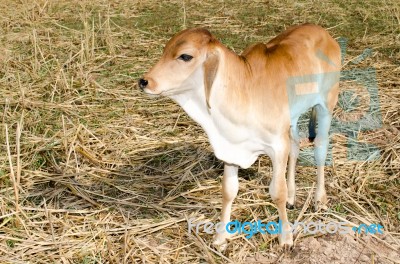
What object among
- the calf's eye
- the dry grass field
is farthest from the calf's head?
the dry grass field

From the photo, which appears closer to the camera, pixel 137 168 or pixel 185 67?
pixel 185 67

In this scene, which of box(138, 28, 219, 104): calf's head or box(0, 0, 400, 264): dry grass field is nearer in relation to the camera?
box(138, 28, 219, 104): calf's head

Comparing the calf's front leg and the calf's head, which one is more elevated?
the calf's head

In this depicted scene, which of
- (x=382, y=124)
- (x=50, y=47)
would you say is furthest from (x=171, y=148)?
(x=50, y=47)

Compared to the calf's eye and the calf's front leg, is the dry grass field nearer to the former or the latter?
the calf's front leg

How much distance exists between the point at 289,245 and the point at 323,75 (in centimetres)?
106

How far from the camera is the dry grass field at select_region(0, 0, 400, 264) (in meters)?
3.31

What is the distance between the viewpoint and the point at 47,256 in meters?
3.21

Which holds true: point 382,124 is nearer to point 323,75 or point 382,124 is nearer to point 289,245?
point 323,75

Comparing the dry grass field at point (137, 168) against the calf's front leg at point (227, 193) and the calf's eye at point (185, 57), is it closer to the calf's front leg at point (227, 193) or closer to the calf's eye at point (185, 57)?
the calf's front leg at point (227, 193)

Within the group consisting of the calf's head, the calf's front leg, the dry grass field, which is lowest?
the dry grass field

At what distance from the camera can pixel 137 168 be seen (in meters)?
4.15

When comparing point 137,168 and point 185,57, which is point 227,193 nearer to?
point 185,57

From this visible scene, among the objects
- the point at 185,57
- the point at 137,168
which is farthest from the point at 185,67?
the point at 137,168
